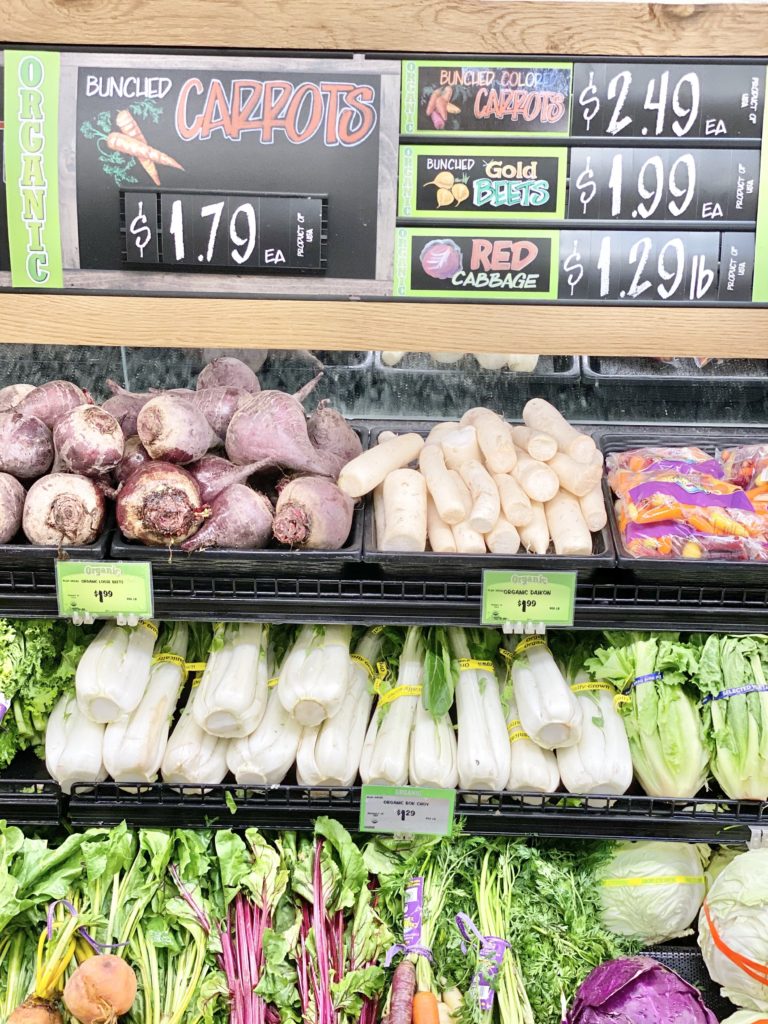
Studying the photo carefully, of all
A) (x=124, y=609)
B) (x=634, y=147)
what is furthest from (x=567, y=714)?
(x=634, y=147)

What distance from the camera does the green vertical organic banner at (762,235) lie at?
180cm

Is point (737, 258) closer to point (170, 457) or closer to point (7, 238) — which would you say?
point (170, 457)

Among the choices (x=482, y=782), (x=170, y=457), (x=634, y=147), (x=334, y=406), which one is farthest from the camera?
(x=334, y=406)

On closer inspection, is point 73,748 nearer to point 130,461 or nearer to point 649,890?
point 130,461

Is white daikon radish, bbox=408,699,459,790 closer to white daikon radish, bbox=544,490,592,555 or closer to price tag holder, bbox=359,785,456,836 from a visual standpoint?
price tag holder, bbox=359,785,456,836

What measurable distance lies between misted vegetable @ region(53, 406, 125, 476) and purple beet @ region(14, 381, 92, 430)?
0.10 metres

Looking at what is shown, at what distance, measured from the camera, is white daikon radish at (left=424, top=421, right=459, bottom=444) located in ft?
7.04

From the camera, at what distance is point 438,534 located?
1923 millimetres

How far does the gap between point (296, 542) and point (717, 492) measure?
87cm

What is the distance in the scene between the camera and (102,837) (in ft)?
6.85

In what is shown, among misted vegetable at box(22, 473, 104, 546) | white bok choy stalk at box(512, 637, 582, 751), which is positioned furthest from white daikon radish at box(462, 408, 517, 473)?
misted vegetable at box(22, 473, 104, 546)

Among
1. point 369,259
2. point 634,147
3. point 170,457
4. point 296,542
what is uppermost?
point 634,147

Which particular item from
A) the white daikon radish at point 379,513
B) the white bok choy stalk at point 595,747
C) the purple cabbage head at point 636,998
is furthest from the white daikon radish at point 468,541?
the purple cabbage head at point 636,998

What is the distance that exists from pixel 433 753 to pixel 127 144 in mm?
1354
